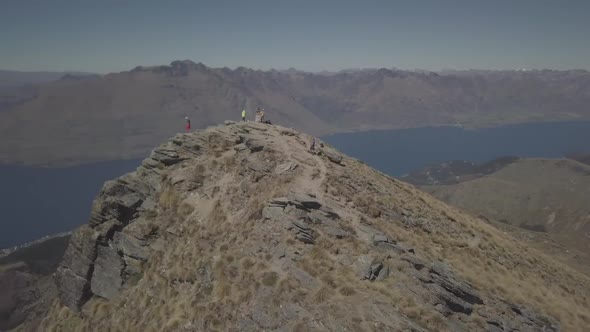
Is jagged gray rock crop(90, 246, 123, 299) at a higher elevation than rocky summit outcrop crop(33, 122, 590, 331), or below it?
below

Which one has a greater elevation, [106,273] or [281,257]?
[281,257]

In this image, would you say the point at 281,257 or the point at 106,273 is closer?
the point at 281,257

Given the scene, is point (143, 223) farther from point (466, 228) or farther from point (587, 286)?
point (587, 286)

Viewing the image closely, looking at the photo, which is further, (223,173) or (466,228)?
(466,228)

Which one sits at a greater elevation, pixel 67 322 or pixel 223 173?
pixel 223 173

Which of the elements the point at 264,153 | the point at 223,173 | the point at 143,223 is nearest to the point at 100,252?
the point at 143,223

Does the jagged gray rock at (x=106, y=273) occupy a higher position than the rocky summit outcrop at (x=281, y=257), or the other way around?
the rocky summit outcrop at (x=281, y=257)

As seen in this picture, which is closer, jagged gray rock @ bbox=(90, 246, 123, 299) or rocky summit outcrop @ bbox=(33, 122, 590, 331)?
rocky summit outcrop @ bbox=(33, 122, 590, 331)

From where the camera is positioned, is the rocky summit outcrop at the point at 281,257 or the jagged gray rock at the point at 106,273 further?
the jagged gray rock at the point at 106,273
